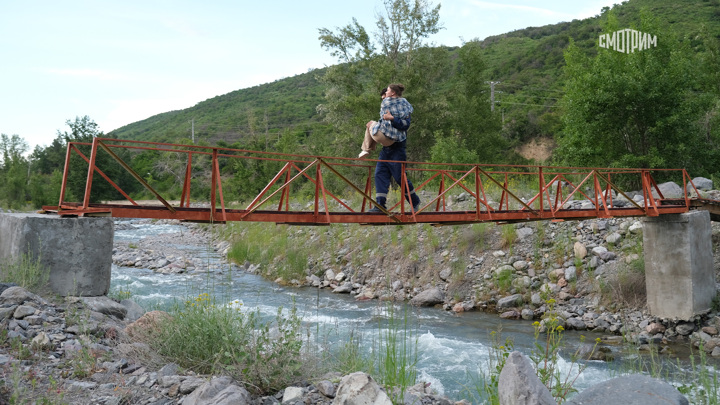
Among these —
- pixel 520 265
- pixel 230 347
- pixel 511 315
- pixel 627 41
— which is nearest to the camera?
pixel 230 347

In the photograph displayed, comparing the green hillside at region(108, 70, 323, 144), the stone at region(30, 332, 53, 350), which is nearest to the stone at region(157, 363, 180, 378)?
the stone at region(30, 332, 53, 350)

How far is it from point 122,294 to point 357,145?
66.8 feet

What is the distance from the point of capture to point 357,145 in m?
28.6

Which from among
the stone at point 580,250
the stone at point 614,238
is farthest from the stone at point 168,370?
the stone at point 614,238

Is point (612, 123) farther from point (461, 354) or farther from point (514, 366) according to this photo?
point (514, 366)

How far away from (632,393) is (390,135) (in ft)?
14.9

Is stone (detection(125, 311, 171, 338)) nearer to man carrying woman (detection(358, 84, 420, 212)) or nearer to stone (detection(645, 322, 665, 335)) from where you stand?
man carrying woman (detection(358, 84, 420, 212))

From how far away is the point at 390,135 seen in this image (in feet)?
25.1

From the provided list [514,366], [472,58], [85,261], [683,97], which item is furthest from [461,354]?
[472,58]

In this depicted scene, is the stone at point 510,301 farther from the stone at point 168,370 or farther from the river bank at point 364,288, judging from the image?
the stone at point 168,370

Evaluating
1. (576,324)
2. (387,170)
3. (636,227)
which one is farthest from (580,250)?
(387,170)

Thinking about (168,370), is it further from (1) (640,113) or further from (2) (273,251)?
(1) (640,113)

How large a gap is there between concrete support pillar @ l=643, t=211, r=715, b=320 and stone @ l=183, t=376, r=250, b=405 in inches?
414

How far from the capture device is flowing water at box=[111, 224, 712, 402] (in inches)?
307
